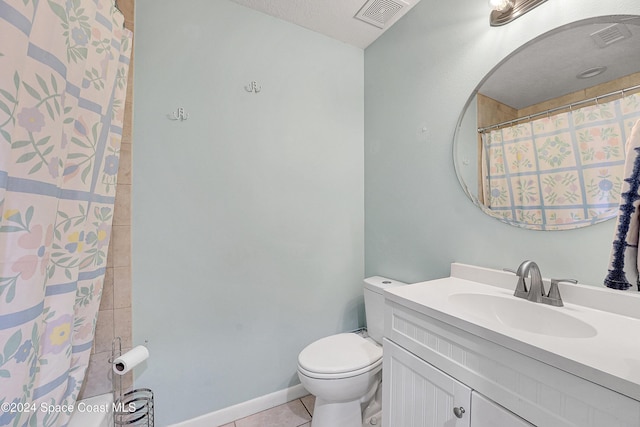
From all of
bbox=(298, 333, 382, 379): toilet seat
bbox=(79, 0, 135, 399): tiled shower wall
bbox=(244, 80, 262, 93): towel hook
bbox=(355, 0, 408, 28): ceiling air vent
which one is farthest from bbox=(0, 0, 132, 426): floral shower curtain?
bbox=(355, 0, 408, 28): ceiling air vent

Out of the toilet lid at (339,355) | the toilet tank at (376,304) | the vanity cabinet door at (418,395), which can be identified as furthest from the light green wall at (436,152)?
the vanity cabinet door at (418,395)

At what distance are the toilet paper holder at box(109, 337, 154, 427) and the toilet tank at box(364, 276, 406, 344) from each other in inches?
49.1

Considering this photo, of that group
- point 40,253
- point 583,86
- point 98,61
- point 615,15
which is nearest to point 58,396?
point 40,253

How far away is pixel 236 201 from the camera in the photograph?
155 cm

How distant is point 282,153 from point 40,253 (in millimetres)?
1290

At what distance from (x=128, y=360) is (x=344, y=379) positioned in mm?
997

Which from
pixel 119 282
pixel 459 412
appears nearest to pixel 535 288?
pixel 459 412

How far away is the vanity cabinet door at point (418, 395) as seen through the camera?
0.79 metres

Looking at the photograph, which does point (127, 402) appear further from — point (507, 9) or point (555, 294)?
point (507, 9)

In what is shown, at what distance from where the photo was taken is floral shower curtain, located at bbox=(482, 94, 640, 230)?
0.90 m

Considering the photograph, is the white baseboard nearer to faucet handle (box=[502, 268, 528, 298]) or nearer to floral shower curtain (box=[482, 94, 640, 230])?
faucet handle (box=[502, 268, 528, 298])

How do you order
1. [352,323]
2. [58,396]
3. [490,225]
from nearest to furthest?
1. [58,396]
2. [490,225]
3. [352,323]

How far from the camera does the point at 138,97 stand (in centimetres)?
132

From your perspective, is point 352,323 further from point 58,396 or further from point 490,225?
point 58,396
